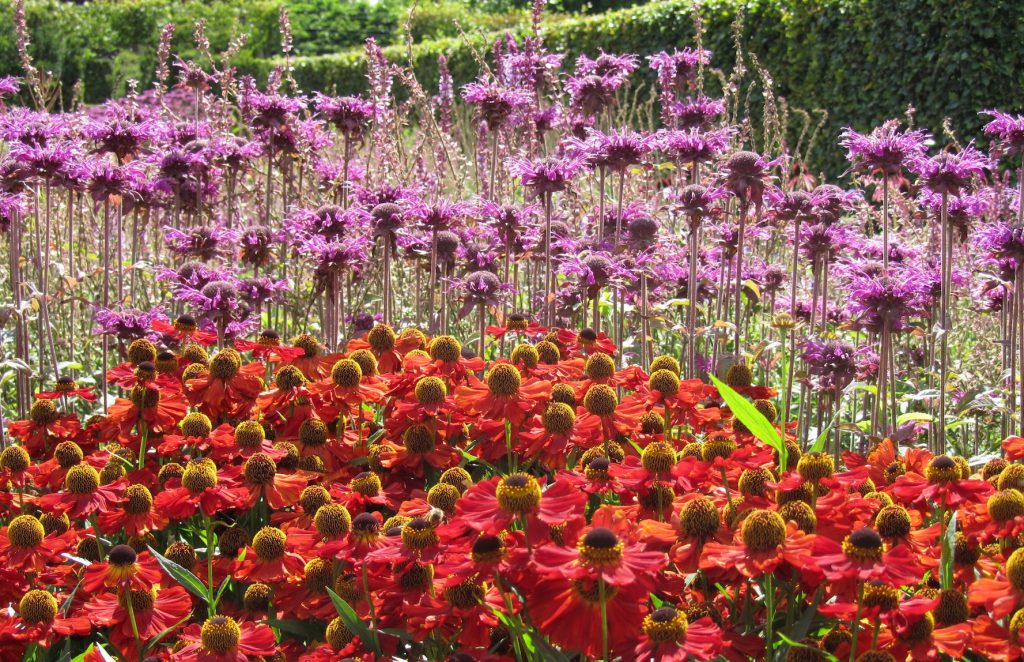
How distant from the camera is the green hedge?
7.83m

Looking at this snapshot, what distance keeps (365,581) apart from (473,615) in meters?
0.18

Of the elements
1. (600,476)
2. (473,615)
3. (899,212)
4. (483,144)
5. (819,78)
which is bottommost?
(473,615)

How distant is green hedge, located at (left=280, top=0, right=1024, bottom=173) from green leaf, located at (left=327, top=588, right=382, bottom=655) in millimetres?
5615

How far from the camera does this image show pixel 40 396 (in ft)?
8.16

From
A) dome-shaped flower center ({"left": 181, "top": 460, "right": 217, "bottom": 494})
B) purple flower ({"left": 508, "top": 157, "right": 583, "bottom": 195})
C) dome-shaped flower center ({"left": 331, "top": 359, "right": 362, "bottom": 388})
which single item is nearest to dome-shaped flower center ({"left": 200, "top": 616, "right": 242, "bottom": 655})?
dome-shaped flower center ({"left": 181, "top": 460, "right": 217, "bottom": 494})

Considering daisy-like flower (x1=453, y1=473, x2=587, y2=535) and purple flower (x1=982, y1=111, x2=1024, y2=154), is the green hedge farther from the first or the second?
daisy-like flower (x1=453, y1=473, x2=587, y2=535)

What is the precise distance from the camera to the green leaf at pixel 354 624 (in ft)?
4.66

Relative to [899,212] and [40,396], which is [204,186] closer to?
[40,396]

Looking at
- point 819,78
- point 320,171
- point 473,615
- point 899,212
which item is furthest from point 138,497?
point 819,78

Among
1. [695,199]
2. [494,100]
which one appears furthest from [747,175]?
[494,100]

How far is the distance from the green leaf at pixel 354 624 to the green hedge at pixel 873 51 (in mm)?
5615

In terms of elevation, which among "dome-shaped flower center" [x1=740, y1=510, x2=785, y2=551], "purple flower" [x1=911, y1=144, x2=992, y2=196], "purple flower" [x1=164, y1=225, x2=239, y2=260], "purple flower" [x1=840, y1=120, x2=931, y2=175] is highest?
"purple flower" [x1=840, y1=120, x2=931, y2=175]

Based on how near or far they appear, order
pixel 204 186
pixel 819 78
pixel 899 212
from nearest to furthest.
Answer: pixel 204 186, pixel 899 212, pixel 819 78

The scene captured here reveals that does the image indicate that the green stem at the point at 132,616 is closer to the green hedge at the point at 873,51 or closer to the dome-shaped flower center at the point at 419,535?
the dome-shaped flower center at the point at 419,535
